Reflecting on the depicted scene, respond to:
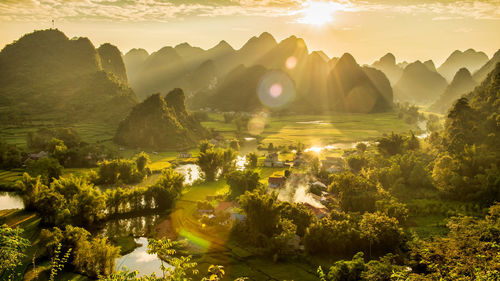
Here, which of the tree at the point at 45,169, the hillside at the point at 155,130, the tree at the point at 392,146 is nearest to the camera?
the tree at the point at 45,169

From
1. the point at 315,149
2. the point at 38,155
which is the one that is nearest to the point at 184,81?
the point at 315,149

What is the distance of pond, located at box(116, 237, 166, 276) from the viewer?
22609 millimetres

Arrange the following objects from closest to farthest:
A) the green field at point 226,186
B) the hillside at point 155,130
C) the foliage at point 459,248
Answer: the foliage at point 459,248 < the green field at point 226,186 < the hillside at point 155,130

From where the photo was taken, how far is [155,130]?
2576 inches

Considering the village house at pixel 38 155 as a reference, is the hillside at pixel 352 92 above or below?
above

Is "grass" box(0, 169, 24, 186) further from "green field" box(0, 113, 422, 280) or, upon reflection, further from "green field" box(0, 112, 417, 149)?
"green field" box(0, 112, 417, 149)

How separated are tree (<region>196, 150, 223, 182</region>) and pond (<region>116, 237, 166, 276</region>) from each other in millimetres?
18035

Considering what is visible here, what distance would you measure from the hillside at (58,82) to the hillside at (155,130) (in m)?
16.7

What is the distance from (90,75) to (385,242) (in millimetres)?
98286

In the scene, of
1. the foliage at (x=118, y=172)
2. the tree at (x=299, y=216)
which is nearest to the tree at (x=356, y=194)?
the tree at (x=299, y=216)

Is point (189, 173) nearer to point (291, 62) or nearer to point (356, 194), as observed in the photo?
point (356, 194)

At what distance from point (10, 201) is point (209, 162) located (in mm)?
24375

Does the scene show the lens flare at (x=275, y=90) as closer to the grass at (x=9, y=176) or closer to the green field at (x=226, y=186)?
the green field at (x=226, y=186)

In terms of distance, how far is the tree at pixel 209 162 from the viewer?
4212 centimetres
